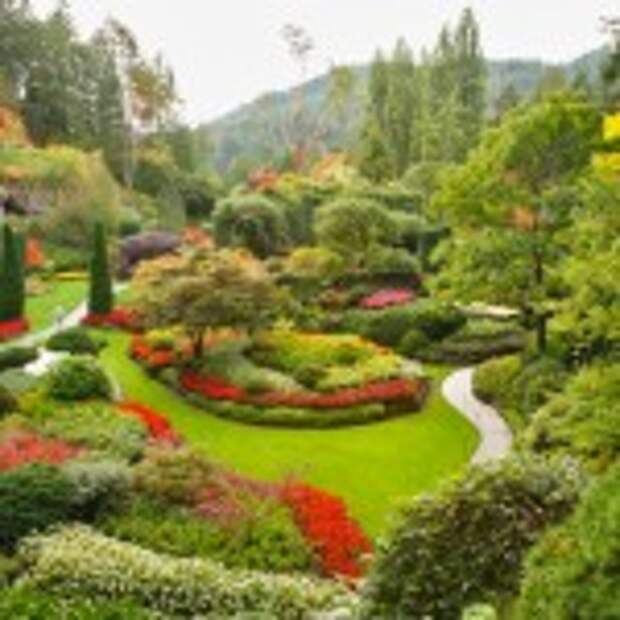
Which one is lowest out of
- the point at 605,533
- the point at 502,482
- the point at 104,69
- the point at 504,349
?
the point at 504,349

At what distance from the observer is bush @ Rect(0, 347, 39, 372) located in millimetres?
31500

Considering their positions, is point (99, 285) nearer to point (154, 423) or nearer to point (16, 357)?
point (16, 357)

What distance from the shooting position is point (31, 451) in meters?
21.3

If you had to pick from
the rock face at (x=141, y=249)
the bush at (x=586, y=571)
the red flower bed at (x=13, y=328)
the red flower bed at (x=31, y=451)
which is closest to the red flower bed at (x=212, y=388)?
the red flower bed at (x=31, y=451)

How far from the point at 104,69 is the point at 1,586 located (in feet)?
232

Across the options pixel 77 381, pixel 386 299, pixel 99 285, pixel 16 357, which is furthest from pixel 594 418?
pixel 99 285

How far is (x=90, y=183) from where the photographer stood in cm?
5716

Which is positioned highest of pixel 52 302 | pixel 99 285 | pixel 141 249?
pixel 141 249

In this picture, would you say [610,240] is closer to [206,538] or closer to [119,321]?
[206,538]

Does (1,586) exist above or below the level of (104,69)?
below

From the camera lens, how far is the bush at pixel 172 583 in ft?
47.6

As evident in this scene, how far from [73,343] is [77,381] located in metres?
6.70

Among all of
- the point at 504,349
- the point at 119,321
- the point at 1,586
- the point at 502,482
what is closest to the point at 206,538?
the point at 1,586

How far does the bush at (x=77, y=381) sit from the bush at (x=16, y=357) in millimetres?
4387
